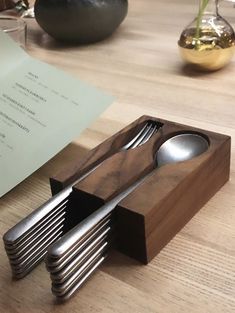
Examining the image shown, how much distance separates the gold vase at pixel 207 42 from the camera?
809 millimetres

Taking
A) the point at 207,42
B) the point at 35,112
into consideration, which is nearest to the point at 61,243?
the point at 35,112

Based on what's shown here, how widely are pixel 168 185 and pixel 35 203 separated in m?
0.16

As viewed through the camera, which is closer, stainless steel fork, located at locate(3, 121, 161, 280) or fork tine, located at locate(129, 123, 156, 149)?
stainless steel fork, located at locate(3, 121, 161, 280)

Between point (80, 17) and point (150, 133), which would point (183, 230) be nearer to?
point (150, 133)

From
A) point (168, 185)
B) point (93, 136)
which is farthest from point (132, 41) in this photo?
point (168, 185)

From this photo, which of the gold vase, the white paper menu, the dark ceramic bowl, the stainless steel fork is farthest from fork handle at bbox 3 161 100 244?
the dark ceramic bowl

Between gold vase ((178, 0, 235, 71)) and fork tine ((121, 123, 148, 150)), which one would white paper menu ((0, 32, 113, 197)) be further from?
gold vase ((178, 0, 235, 71))

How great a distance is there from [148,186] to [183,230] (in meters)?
0.06

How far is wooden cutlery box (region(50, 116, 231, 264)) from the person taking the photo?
424 millimetres

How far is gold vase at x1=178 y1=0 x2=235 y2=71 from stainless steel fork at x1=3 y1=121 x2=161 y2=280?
440 mm

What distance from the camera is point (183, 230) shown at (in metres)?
0.47

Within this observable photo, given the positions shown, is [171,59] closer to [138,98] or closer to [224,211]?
[138,98]

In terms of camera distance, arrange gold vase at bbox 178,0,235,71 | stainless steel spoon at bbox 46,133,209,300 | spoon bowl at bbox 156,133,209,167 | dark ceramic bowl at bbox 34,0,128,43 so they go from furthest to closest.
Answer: dark ceramic bowl at bbox 34,0,128,43
gold vase at bbox 178,0,235,71
spoon bowl at bbox 156,133,209,167
stainless steel spoon at bbox 46,133,209,300

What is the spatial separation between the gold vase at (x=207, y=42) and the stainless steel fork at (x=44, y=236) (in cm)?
44
